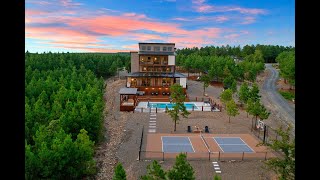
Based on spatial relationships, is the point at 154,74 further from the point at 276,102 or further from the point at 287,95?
the point at 287,95

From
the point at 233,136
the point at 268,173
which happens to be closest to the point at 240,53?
the point at 233,136

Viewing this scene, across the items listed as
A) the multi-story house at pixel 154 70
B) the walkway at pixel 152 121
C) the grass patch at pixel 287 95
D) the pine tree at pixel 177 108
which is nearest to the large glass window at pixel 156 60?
the multi-story house at pixel 154 70

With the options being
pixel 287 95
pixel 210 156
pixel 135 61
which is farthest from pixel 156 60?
pixel 210 156

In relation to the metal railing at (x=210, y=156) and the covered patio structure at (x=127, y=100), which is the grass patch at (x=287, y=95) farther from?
the metal railing at (x=210, y=156)

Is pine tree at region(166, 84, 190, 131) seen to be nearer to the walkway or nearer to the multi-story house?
the walkway
